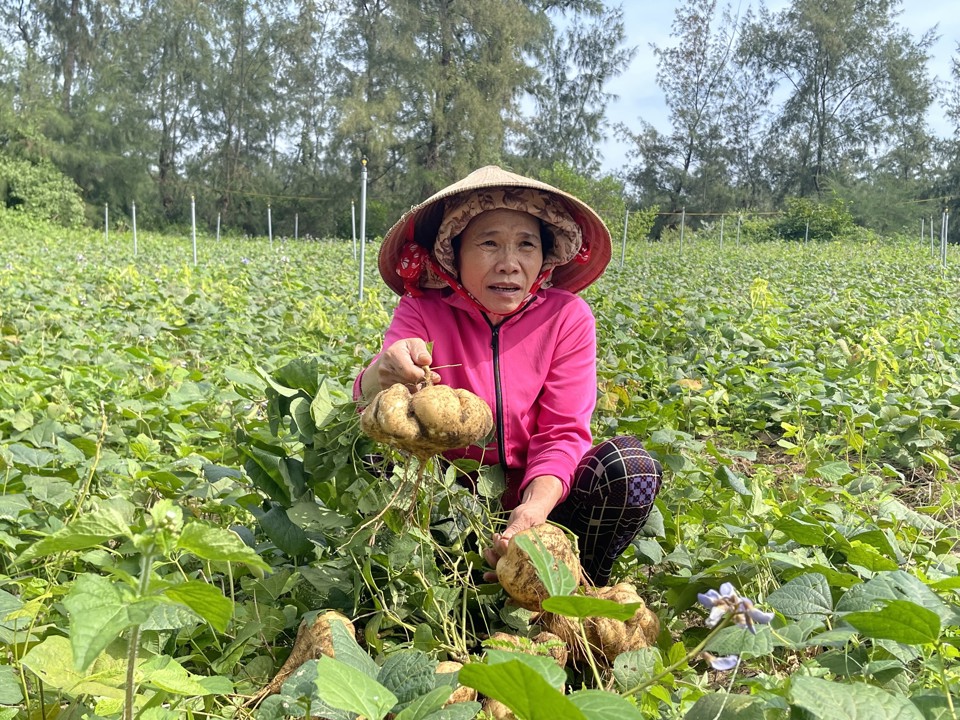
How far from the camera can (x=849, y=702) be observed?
805mm

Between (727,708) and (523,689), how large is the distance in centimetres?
38

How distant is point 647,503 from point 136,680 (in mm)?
989

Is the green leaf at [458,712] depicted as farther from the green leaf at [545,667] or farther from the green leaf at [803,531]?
the green leaf at [803,531]

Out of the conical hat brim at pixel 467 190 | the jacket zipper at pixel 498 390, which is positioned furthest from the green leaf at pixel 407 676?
the conical hat brim at pixel 467 190

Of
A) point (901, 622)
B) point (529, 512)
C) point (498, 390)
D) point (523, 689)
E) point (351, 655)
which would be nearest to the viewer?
point (523, 689)

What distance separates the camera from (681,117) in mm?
32125

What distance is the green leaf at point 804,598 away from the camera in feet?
3.59

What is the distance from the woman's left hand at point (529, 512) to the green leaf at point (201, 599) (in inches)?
26.4

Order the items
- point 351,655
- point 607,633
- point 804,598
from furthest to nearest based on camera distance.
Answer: point 607,633 → point 804,598 → point 351,655

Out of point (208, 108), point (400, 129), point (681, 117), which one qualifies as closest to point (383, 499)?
point (400, 129)

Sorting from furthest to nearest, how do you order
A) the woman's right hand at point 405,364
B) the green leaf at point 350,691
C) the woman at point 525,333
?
the woman at point 525,333
the woman's right hand at point 405,364
the green leaf at point 350,691

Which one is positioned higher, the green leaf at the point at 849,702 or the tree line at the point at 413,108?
the tree line at the point at 413,108

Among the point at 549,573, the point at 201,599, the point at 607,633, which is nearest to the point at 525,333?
the point at 607,633

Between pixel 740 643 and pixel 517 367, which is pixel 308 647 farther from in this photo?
pixel 517 367
